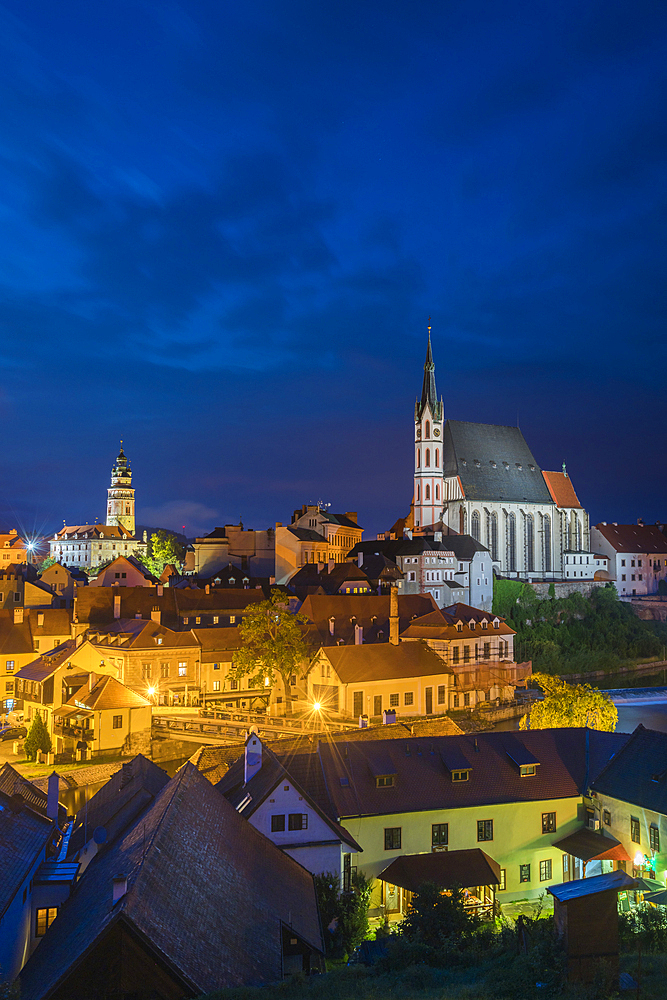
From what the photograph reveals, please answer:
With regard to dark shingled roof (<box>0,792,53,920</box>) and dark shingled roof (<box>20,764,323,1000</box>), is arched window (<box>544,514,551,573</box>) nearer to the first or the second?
dark shingled roof (<box>20,764,323,1000</box>)

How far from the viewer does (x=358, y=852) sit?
23.5 m

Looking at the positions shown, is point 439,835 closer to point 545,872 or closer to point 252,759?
point 545,872

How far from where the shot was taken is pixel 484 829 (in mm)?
25312

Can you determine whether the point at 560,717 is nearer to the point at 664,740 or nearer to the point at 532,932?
the point at 664,740

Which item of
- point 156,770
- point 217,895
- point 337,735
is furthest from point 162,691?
point 217,895

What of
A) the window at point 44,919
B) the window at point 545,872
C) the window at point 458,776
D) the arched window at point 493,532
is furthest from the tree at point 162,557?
the window at point 44,919

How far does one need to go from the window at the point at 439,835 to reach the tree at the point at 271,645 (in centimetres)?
2055

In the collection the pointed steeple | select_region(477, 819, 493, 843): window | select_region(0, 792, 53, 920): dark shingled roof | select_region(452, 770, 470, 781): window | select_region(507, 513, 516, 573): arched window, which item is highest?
the pointed steeple

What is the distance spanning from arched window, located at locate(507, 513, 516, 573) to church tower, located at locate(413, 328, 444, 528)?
825 cm

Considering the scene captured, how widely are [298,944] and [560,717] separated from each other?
22316 mm

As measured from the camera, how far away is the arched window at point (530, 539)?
8956 cm

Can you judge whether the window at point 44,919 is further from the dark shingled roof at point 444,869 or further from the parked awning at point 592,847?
the parked awning at point 592,847

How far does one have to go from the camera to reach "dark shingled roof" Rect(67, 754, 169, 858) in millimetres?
20766

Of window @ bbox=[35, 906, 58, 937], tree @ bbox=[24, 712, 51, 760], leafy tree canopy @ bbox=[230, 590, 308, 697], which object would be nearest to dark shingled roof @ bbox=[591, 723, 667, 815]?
window @ bbox=[35, 906, 58, 937]
